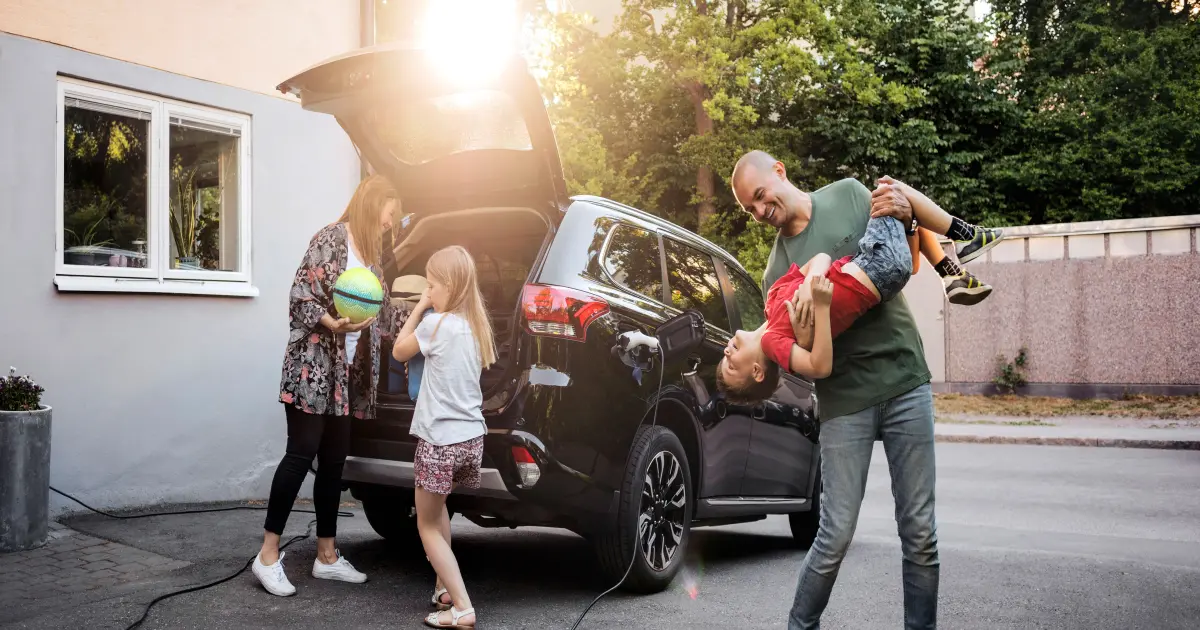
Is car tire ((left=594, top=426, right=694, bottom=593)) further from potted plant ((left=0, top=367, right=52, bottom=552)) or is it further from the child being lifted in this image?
potted plant ((left=0, top=367, right=52, bottom=552))

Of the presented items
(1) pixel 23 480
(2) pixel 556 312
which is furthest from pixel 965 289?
(1) pixel 23 480

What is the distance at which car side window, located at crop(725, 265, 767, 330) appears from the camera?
638 centimetres

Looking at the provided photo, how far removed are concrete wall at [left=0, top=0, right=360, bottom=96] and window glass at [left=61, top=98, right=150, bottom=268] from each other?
1.50 feet

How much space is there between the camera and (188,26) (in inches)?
295

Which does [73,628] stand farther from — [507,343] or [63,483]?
[63,483]

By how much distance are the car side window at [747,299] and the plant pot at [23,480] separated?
4.16m

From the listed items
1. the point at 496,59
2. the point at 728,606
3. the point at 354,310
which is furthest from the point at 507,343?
the point at 728,606

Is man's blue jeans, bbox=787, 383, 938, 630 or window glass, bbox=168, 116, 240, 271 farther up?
window glass, bbox=168, 116, 240, 271

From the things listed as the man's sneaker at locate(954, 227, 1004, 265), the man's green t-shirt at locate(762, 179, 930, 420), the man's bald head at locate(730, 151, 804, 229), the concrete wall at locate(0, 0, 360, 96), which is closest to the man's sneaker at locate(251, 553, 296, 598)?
the man's green t-shirt at locate(762, 179, 930, 420)

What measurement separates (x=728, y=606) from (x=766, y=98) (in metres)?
21.8

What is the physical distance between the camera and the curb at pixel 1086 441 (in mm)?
13555

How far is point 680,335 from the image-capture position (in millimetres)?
5105

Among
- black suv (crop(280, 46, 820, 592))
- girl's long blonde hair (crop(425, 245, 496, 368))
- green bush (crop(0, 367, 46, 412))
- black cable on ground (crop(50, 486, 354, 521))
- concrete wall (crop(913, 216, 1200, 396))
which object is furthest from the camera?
concrete wall (crop(913, 216, 1200, 396))

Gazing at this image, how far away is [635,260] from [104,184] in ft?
13.4
